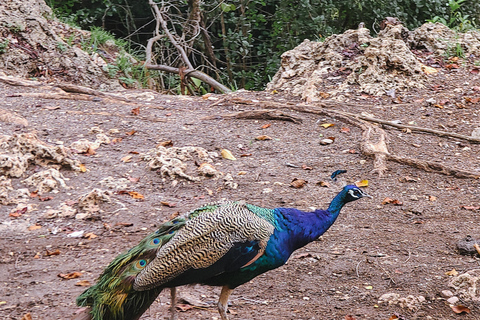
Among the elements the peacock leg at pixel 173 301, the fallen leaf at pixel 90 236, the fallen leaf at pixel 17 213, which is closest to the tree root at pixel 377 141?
the fallen leaf at pixel 90 236

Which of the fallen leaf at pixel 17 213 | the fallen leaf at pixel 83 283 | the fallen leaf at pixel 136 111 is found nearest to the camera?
the fallen leaf at pixel 83 283

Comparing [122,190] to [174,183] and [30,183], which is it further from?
[30,183]

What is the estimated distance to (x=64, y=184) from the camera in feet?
17.0

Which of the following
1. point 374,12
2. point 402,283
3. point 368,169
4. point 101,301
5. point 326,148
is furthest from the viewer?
point 374,12

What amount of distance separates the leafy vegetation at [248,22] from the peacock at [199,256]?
614 cm

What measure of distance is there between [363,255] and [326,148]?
6.54 ft

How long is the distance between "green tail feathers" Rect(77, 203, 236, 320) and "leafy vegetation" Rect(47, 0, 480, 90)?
6.16 m

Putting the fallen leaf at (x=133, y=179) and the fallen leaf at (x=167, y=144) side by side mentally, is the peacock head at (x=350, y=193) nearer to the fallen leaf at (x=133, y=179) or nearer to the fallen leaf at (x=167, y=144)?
the fallen leaf at (x=133, y=179)

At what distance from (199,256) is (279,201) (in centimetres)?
199

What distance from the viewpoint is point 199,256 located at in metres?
3.14

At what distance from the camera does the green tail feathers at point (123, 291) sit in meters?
3.04

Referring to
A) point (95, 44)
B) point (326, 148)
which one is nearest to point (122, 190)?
point (326, 148)

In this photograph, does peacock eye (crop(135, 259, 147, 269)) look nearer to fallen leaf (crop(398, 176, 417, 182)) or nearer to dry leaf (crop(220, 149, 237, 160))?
dry leaf (crop(220, 149, 237, 160))

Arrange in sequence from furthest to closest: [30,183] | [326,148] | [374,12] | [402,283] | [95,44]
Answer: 1. [374,12]
2. [95,44]
3. [326,148]
4. [30,183]
5. [402,283]
